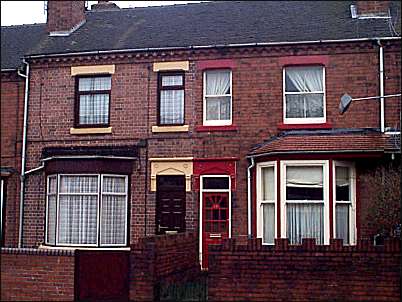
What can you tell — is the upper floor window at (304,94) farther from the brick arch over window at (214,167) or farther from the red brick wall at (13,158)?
the red brick wall at (13,158)

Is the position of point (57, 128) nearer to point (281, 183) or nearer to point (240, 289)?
point (281, 183)

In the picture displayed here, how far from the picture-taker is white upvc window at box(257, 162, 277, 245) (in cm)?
1859

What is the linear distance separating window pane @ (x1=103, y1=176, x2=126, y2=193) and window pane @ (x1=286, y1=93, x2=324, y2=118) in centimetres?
561

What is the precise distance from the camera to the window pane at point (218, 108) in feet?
66.4

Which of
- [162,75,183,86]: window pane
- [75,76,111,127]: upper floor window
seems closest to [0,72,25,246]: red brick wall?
[75,76,111,127]: upper floor window

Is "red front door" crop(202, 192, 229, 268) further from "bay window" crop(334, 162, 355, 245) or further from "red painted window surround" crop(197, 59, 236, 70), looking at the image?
"red painted window surround" crop(197, 59, 236, 70)

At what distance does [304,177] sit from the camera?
713 inches

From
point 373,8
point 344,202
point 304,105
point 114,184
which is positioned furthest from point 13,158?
point 373,8

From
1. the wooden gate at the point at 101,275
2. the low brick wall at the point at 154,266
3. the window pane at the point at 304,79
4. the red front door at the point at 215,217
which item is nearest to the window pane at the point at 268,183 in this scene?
the red front door at the point at 215,217

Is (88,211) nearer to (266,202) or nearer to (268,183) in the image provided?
(266,202)

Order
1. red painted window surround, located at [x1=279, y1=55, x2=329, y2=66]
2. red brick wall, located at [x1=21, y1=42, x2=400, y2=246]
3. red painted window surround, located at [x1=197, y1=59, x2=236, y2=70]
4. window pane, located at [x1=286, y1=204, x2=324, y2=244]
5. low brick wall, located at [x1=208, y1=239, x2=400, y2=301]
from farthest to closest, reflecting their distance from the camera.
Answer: red painted window surround, located at [x1=197, y1=59, x2=236, y2=70], red painted window surround, located at [x1=279, y1=55, x2=329, y2=66], red brick wall, located at [x1=21, y1=42, x2=400, y2=246], window pane, located at [x1=286, y1=204, x2=324, y2=244], low brick wall, located at [x1=208, y1=239, x2=400, y2=301]

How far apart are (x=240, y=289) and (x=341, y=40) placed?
9.69 metres

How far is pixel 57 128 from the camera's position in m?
21.3

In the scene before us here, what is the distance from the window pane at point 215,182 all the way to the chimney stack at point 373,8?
714 cm
